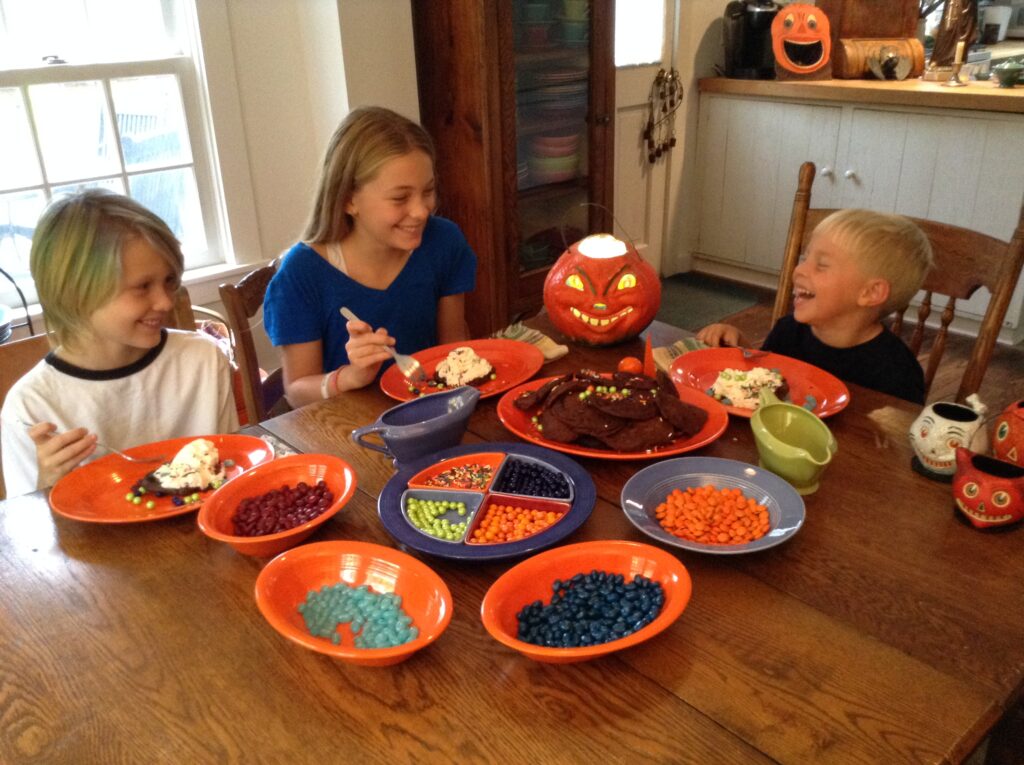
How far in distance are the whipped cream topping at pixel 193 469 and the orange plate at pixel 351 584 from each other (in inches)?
11.1

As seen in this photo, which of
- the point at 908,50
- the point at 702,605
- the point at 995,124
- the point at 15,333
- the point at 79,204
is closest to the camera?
the point at 702,605

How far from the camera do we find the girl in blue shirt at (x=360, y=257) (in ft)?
5.35

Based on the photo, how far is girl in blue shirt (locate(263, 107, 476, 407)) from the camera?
64.2 inches

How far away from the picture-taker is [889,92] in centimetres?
328

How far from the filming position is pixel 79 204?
132cm

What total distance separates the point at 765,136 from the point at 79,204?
3202 millimetres

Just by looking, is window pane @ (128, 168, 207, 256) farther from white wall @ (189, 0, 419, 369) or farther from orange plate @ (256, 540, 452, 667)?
orange plate @ (256, 540, 452, 667)

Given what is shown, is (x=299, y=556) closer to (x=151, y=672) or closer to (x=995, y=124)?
(x=151, y=672)

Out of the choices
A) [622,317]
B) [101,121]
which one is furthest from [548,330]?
[101,121]

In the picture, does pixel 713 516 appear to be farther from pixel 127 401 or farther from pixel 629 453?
pixel 127 401

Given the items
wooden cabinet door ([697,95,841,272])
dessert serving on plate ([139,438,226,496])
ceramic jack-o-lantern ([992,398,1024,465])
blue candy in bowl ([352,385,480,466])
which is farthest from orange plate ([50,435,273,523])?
wooden cabinet door ([697,95,841,272])

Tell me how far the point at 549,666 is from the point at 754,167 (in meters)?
3.51

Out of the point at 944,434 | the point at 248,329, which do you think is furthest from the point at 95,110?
the point at 944,434

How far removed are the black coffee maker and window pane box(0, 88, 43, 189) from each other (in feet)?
9.39
